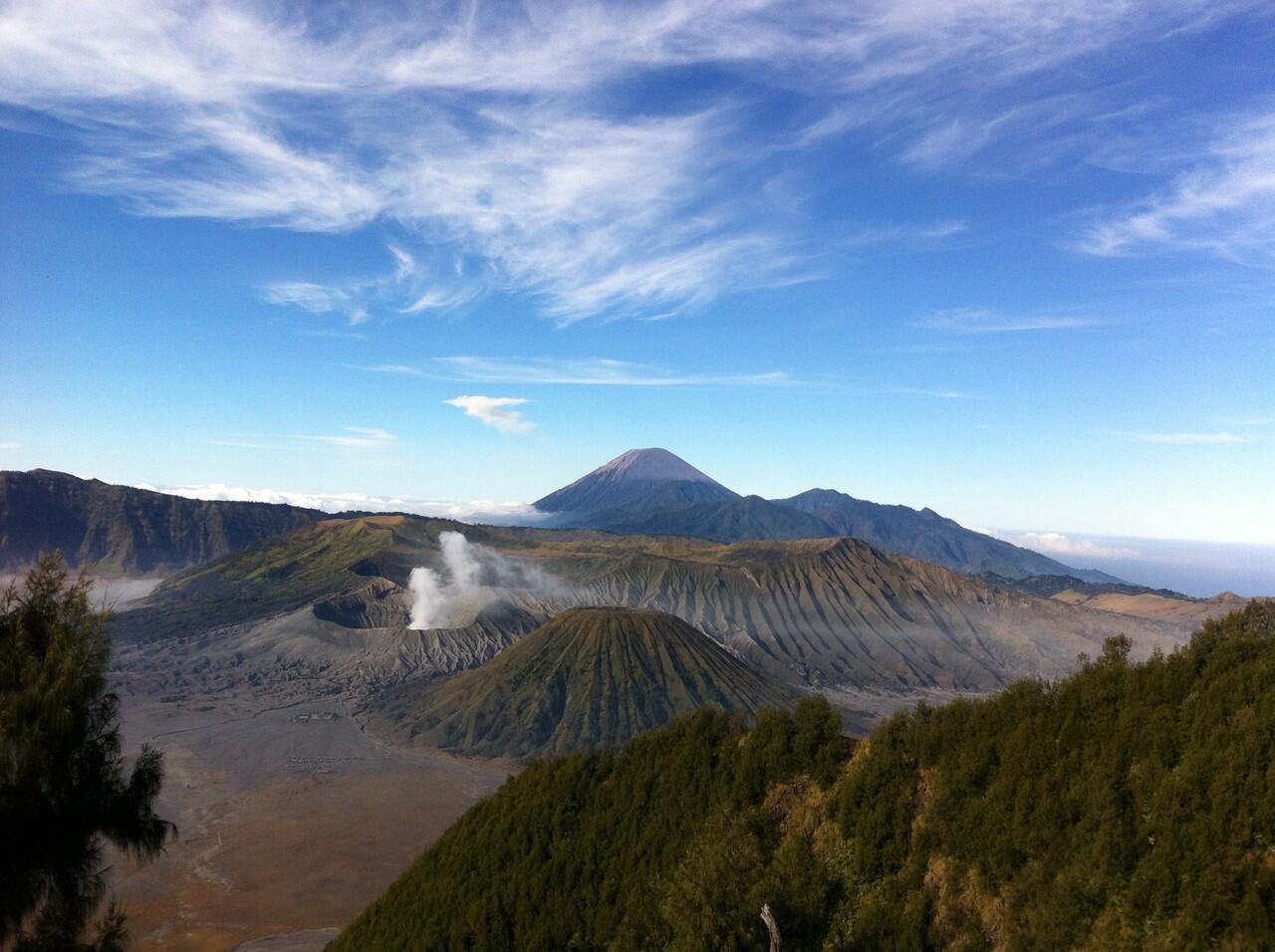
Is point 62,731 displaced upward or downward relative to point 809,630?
upward

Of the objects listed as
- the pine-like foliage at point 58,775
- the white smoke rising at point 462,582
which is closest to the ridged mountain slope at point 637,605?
the white smoke rising at point 462,582

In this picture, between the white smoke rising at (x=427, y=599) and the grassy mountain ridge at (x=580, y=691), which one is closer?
the grassy mountain ridge at (x=580, y=691)

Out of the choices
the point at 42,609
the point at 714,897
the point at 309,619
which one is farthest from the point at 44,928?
the point at 309,619

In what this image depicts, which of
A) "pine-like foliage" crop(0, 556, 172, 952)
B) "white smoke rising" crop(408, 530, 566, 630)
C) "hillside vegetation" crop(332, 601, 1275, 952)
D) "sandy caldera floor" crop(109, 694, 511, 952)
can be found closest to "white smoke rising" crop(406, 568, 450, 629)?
"white smoke rising" crop(408, 530, 566, 630)

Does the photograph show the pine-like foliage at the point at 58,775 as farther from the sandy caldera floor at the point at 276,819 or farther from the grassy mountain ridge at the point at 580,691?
the grassy mountain ridge at the point at 580,691

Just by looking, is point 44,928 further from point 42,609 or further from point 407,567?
point 407,567

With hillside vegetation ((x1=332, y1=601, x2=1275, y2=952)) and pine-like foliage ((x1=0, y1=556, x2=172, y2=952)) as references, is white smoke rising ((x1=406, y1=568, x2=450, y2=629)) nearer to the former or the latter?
hillside vegetation ((x1=332, y1=601, x2=1275, y2=952))
